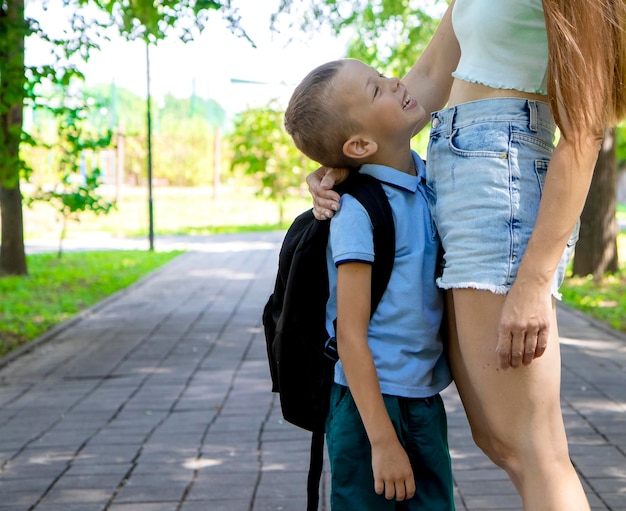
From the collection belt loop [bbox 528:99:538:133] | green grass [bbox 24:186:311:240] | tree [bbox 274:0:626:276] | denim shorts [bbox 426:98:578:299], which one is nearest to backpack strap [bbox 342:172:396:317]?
denim shorts [bbox 426:98:578:299]

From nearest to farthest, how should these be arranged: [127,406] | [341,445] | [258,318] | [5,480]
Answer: [341,445] < [5,480] < [127,406] < [258,318]

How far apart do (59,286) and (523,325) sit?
37.5 ft

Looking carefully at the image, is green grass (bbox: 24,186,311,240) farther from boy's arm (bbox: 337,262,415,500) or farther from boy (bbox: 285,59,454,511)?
boy's arm (bbox: 337,262,415,500)

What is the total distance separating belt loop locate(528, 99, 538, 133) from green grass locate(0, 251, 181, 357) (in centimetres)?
669

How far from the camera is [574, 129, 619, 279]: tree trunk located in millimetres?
12398

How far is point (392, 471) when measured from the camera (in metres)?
2.03

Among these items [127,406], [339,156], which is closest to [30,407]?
[127,406]

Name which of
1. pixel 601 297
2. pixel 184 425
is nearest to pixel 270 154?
pixel 601 297

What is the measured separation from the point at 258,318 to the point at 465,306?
7.56m

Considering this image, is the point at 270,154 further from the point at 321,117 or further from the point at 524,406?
the point at 524,406

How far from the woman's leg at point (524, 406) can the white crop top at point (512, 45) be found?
45cm

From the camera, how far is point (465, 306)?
2.00 meters

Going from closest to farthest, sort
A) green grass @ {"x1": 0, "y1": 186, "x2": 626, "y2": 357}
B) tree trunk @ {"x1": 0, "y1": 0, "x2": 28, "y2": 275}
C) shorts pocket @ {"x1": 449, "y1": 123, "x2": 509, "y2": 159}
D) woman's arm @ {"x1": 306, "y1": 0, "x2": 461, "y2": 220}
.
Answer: shorts pocket @ {"x1": 449, "y1": 123, "x2": 509, "y2": 159}, woman's arm @ {"x1": 306, "y1": 0, "x2": 461, "y2": 220}, tree trunk @ {"x1": 0, "y1": 0, "x2": 28, "y2": 275}, green grass @ {"x1": 0, "y1": 186, "x2": 626, "y2": 357}

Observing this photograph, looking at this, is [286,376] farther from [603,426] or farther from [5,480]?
[603,426]
